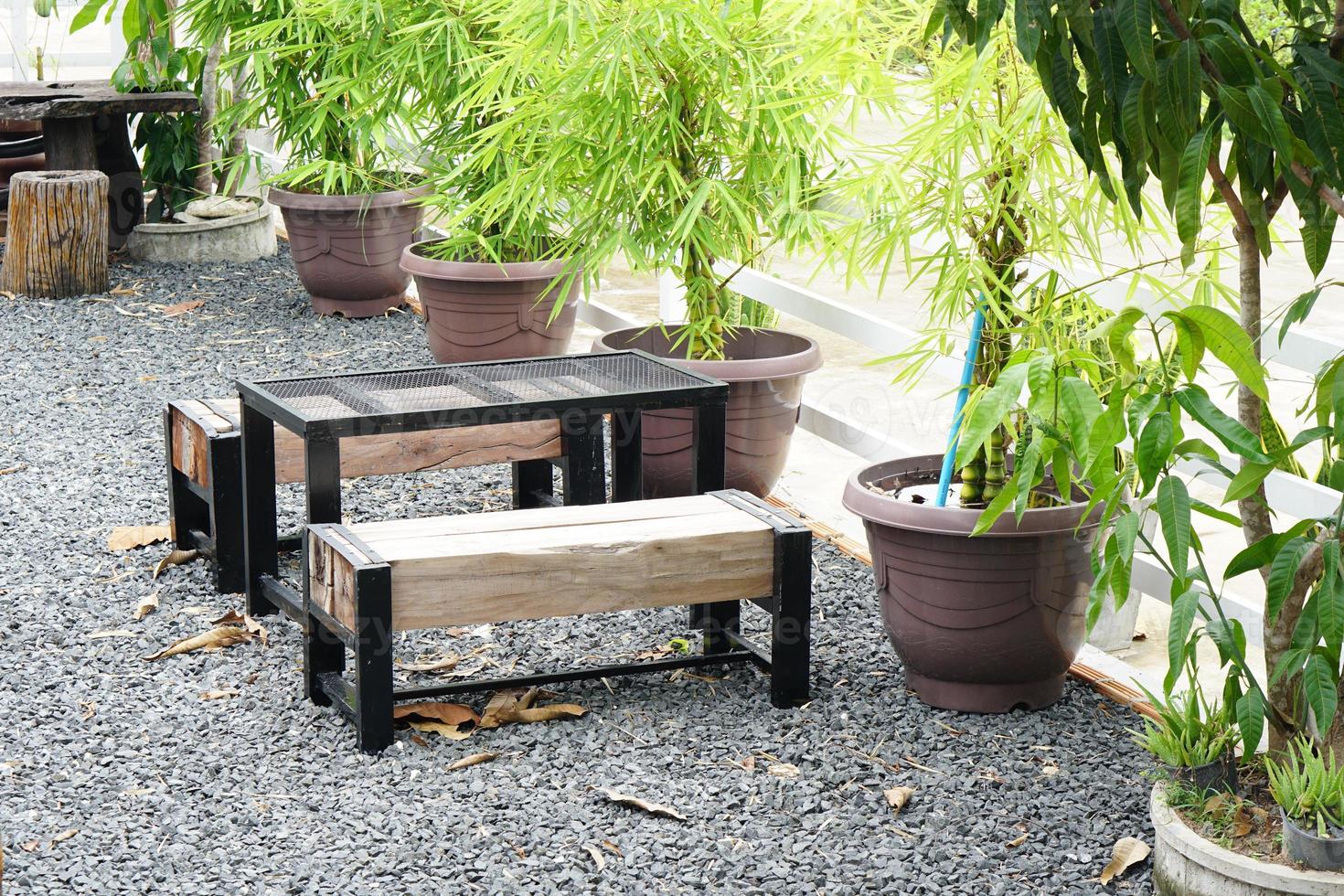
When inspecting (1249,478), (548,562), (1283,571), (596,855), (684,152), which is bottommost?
(596,855)

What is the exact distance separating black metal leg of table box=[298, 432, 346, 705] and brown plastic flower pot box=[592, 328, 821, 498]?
1088 millimetres

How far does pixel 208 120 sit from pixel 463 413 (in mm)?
4447

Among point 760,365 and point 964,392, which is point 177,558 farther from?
point 964,392

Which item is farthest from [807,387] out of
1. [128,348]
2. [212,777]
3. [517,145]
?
[212,777]

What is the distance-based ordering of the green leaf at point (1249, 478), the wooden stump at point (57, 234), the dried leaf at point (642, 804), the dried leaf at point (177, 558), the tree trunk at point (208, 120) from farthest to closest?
1. the tree trunk at point (208, 120)
2. the wooden stump at point (57, 234)
3. the dried leaf at point (177, 558)
4. the dried leaf at point (642, 804)
5. the green leaf at point (1249, 478)

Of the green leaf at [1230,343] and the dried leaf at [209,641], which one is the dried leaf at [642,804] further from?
the green leaf at [1230,343]

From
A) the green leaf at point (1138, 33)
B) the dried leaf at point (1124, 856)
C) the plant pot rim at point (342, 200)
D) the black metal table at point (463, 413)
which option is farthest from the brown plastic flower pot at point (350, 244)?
the green leaf at point (1138, 33)

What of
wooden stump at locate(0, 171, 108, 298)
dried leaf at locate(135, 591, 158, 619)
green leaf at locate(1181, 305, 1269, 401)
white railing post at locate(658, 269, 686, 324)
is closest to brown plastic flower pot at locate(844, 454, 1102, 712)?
green leaf at locate(1181, 305, 1269, 401)

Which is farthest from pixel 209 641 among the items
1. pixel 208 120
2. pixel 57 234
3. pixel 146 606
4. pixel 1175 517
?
pixel 208 120

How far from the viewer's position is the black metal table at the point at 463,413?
278 cm

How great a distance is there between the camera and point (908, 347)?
11.9 feet

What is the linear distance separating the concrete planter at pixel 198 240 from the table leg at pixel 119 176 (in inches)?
3.3

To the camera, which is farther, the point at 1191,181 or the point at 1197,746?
the point at 1197,746

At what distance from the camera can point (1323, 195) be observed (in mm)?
1784
